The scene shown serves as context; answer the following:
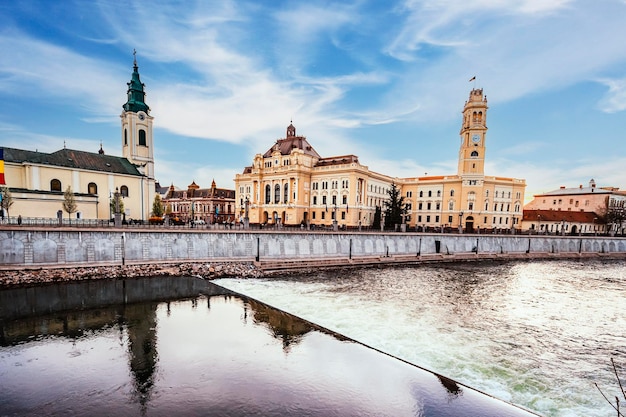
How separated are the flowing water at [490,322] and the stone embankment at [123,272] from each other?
236cm

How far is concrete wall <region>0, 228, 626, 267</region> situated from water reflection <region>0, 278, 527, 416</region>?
6759mm

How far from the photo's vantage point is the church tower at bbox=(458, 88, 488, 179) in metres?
58.8

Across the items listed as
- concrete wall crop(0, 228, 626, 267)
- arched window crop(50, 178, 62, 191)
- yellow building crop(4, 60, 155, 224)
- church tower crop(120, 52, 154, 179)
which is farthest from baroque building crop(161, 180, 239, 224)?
concrete wall crop(0, 228, 626, 267)

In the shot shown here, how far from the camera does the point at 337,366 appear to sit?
1221 centimetres

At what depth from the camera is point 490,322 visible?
710 inches

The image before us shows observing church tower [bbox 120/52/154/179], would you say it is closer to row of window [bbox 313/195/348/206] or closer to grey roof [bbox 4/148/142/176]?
grey roof [bbox 4/148/142/176]

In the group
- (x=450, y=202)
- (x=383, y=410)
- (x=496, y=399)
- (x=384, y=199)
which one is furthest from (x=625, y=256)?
(x=383, y=410)

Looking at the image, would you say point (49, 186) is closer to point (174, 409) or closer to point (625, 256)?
point (174, 409)

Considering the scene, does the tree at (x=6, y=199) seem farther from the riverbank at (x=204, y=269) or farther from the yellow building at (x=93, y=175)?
the riverbank at (x=204, y=269)

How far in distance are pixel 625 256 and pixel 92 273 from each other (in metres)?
78.1

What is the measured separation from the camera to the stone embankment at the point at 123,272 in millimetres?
22062

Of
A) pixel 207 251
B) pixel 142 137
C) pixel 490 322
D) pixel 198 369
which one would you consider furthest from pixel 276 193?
pixel 198 369

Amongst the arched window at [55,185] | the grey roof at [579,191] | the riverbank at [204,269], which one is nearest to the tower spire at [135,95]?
the arched window at [55,185]

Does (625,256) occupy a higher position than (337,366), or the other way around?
(337,366)
